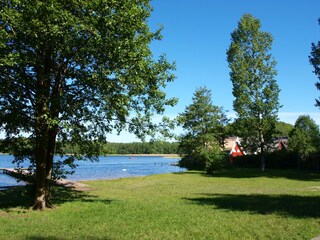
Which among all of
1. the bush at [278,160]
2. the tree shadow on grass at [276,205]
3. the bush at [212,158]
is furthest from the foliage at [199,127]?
the tree shadow on grass at [276,205]

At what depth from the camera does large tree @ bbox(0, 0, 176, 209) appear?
11.0 metres

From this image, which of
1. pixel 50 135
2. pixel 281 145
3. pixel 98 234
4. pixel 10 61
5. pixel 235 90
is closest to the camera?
pixel 98 234

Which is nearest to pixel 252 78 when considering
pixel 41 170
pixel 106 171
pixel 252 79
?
pixel 252 79

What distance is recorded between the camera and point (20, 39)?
1166cm

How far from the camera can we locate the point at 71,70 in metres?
13.0

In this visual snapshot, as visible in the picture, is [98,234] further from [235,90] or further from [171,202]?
[235,90]

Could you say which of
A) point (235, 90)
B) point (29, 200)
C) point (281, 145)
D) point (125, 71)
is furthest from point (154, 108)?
point (281, 145)

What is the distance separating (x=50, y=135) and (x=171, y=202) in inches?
209

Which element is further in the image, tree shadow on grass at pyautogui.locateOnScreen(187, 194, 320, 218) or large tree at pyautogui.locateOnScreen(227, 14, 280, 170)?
large tree at pyautogui.locateOnScreen(227, 14, 280, 170)

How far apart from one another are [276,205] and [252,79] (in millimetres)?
27758

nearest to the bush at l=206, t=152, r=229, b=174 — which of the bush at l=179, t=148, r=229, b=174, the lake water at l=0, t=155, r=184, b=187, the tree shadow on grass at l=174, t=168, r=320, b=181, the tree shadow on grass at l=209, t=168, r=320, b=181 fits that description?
the bush at l=179, t=148, r=229, b=174

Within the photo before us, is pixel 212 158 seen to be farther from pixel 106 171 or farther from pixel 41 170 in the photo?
pixel 41 170

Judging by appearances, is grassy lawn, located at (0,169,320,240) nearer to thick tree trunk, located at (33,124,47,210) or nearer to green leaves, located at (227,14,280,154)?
thick tree trunk, located at (33,124,47,210)

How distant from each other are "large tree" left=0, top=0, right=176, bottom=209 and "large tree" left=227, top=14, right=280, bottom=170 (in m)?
27.1
